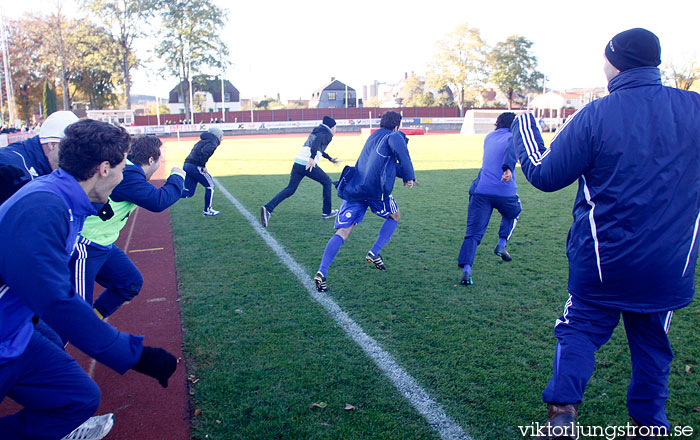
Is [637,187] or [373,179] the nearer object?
[637,187]

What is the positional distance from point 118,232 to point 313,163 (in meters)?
5.22

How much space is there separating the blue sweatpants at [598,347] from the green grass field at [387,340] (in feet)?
1.80

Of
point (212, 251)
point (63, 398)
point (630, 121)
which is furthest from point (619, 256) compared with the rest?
point (212, 251)

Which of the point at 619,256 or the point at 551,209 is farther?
the point at 551,209

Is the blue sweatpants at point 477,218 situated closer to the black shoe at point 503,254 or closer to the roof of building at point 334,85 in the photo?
the black shoe at point 503,254

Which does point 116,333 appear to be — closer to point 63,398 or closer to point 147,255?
point 63,398

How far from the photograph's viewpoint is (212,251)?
7.36 m

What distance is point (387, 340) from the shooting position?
428 centimetres

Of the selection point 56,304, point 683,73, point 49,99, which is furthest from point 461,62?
point 56,304

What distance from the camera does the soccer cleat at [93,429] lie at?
307 cm

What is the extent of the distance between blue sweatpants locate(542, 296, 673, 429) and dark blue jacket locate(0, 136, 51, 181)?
14.1 ft

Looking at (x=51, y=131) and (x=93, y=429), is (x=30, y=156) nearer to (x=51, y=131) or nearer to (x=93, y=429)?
(x=51, y=131)

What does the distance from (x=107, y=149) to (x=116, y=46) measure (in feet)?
200

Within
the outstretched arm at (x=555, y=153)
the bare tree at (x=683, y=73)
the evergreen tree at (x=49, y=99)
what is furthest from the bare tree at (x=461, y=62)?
the outstretched arm at (x=555, y=153)
